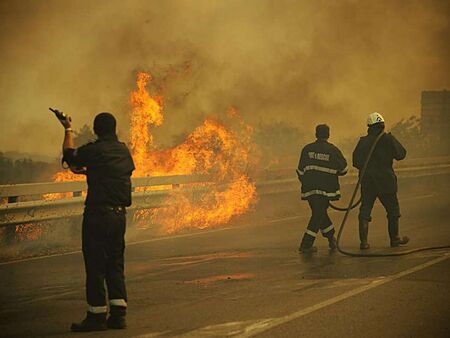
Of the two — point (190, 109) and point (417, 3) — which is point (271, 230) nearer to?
point (190, 109)

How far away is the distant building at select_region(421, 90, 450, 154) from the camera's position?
33.9 metres

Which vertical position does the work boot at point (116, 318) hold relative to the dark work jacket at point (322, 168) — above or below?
below

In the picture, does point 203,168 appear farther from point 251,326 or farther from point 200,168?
point 251,326

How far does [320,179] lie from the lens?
11.7 m

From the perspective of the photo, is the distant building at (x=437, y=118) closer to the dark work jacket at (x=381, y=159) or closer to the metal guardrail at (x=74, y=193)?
the metal guardrail at (x=74, y=193)

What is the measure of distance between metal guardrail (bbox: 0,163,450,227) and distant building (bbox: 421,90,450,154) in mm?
15529

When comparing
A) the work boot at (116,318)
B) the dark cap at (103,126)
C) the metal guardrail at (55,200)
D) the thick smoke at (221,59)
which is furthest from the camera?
the thick smoke at (221,59)

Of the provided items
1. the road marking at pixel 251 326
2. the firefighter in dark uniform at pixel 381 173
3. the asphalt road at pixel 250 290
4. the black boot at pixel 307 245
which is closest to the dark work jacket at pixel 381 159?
the firefighter in dark uniform at pixel 381 173

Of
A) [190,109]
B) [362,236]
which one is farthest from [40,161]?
[362,236]

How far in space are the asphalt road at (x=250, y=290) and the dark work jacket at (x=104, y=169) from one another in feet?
3.58

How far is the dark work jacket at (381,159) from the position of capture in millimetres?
11742

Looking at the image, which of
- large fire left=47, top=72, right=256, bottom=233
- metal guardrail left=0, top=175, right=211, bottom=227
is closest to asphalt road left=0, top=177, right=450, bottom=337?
metal guardrail left=0, top=175, right=211, bottom=227

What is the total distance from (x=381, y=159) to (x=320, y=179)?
906 millimetres

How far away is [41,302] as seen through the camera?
8.45 m
